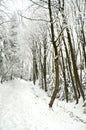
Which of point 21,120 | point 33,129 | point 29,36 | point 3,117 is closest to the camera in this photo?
point 33,129

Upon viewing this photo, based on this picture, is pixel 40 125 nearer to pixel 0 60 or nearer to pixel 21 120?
pixel 21 120

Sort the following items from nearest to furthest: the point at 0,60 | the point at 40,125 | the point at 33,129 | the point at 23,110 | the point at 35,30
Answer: the point at 33,129 → the point at 40,125 → the point at 23,110 → the point at 0,60 → the point at 35,30

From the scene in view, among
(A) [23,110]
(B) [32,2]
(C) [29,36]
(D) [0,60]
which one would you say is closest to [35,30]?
(C) [29,36]

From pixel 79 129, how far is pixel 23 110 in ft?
10.6

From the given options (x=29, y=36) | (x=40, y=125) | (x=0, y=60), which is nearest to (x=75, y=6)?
(x=0, y=60)

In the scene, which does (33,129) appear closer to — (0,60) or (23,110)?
(23,110)

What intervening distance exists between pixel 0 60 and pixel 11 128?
41.9ft

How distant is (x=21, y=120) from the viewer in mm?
8758

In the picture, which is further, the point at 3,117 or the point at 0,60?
the point at 0,60

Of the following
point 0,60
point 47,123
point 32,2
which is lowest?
point 47,123

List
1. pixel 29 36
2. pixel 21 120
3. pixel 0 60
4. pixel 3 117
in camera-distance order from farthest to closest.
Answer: pixel 29 36 → pixel 0 60 → pixel 3 117 → pixel 21 120

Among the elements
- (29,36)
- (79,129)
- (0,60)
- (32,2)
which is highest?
(32,2)

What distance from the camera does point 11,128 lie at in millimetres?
7957

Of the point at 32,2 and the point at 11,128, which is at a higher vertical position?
the point at 32,2
